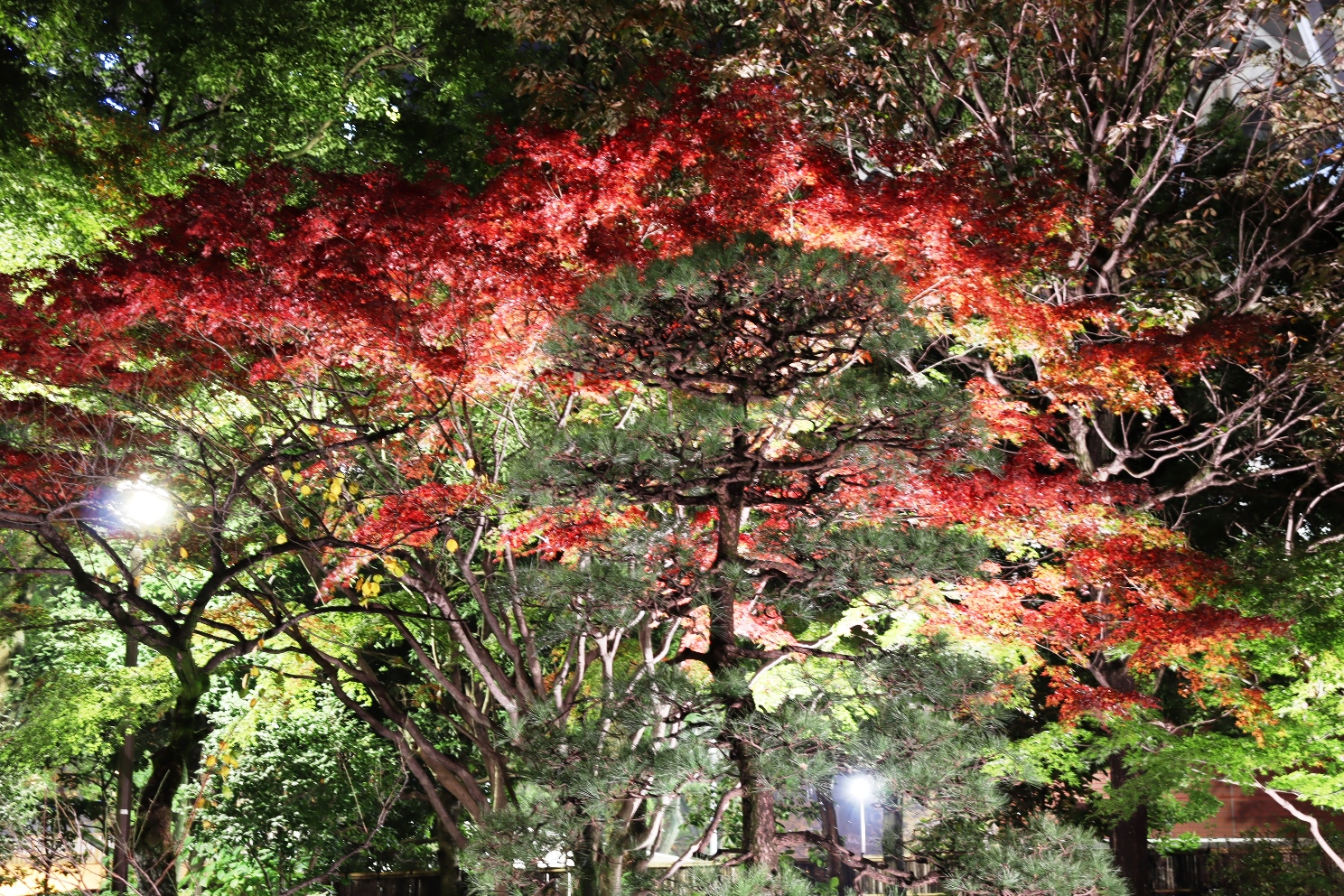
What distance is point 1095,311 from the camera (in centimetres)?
894

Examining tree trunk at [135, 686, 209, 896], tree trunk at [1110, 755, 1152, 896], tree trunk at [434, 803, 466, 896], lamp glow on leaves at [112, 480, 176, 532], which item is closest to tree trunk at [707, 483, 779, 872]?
tree trunk at [135, 686, 209, 896]

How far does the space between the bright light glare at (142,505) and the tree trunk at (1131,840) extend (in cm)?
895

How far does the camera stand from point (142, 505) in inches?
376

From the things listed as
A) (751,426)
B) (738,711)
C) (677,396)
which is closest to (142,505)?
(677,396)

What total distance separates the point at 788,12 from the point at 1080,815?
8291 millimetres

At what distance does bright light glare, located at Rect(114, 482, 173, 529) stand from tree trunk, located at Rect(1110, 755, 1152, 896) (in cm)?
895

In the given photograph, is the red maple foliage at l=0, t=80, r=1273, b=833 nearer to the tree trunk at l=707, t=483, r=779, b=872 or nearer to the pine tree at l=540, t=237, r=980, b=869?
the pine tree at l=540, t=237, r=980, b=869

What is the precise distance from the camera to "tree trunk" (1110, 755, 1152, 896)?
9.85 m

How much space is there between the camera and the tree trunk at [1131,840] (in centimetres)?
985

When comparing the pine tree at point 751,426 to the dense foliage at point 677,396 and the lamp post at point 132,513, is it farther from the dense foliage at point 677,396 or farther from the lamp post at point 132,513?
the lamp post at point 132,513

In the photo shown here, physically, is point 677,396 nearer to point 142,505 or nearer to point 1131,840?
point 142,505

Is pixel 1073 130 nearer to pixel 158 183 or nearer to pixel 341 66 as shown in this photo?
pixel 341 66

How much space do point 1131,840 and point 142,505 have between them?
9.64 metres

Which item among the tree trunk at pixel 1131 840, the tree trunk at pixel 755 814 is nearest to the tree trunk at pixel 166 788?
the tree trunk at pixel 755 814
